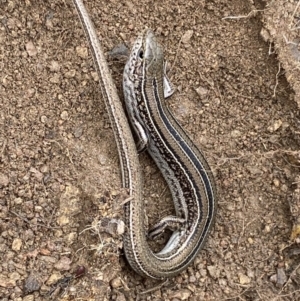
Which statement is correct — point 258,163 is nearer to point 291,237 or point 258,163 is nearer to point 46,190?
point 291,237

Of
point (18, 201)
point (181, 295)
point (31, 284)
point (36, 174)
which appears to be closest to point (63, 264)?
point (31, 284)

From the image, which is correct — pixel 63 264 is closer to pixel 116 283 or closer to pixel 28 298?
pixel 28 298

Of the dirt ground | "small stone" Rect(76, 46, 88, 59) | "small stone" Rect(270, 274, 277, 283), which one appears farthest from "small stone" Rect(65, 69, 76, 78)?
"small stone" Rect(270, 274, 277, 283)

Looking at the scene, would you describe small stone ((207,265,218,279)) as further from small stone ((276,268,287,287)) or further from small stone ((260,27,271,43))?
small stone ((260,27,271,43))

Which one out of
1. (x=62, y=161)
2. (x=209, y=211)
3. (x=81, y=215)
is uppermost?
(x=62, y=161)

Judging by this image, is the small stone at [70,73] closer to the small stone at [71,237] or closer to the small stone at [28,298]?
the small stone at [71,237]

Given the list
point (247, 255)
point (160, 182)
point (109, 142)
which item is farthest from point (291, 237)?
point (109, 142)

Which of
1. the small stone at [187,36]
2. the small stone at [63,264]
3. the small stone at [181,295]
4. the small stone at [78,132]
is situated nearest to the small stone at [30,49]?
the small stone at [78,132]

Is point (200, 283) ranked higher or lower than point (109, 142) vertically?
lower
